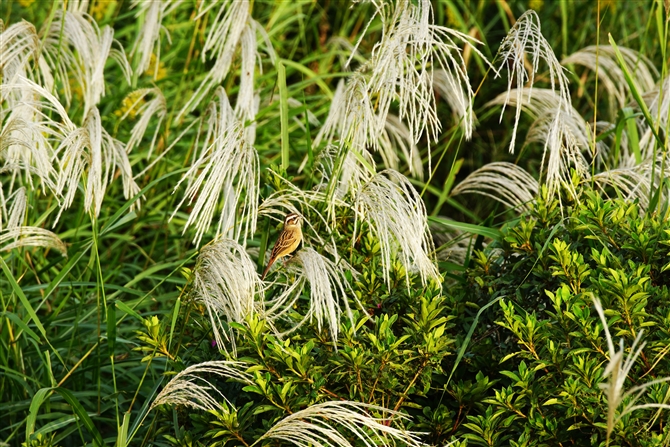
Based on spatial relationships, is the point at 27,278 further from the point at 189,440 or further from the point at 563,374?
the point at 563,374

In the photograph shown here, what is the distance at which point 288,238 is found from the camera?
272cm

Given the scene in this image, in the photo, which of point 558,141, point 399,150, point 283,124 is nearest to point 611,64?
point 399,150

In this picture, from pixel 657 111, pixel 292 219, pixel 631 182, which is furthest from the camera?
pixel 657 111

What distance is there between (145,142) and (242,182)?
8.74 feet

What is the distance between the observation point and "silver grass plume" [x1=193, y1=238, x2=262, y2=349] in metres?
2.24

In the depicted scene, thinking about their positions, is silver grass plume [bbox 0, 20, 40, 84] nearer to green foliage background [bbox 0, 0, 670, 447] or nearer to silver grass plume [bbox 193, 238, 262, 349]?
green foliage background [bbox 0, 0, 670, 447]

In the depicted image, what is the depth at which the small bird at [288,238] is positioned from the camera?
2.69 m

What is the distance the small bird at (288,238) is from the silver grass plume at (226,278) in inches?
12.5

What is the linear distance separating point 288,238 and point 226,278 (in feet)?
1.69

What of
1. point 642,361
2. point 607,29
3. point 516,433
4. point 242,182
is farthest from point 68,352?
point 607,29

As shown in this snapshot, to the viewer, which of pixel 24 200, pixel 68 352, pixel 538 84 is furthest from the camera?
pixel 538 84

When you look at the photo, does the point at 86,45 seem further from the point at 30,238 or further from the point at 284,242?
the point at 284,242

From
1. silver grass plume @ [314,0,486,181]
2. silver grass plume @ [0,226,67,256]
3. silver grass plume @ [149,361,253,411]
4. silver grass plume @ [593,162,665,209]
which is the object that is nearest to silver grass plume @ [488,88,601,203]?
silver grass plume @ [593,162,665,209]

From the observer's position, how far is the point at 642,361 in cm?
234
